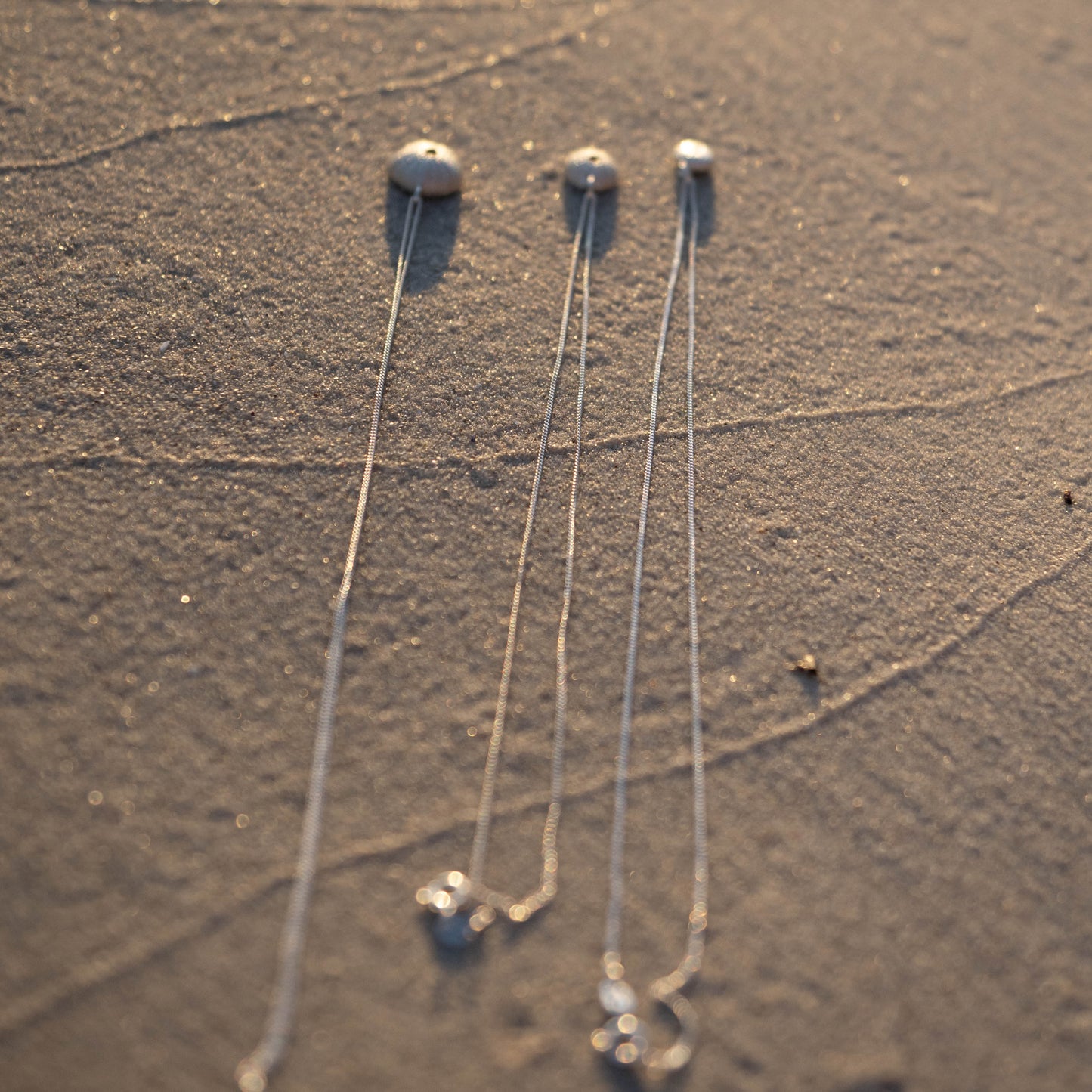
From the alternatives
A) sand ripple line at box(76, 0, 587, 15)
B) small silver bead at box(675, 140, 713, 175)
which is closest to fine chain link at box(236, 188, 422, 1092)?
small silver bead at box(675, 140, 713, 175)

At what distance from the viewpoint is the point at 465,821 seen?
202 cm

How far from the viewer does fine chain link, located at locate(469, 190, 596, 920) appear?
77.0 inches

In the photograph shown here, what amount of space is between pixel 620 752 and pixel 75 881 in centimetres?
106

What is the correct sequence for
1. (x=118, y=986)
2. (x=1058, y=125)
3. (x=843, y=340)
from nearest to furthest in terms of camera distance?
1. (x=118, y=986)
2. (x=843, y=340)
3. (x=1058, y=125)

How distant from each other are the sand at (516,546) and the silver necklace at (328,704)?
0.10ft

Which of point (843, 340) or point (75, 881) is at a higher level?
point (843, 340)

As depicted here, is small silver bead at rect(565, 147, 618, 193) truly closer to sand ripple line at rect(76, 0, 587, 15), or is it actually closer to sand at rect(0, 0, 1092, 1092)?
sand at rect(0, 0, 1092, 1092)

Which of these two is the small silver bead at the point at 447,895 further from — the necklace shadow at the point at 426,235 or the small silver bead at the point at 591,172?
the small silver bead at the point at 591,172

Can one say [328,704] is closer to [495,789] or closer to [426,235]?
[495,789]

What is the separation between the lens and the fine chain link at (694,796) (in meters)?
1.86

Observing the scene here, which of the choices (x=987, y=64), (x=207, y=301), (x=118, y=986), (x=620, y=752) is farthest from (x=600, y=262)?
(x=118, y=986)

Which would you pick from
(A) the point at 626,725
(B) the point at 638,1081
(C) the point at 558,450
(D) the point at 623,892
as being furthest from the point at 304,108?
(B) the point at 638,1081

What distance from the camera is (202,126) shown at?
120 inches

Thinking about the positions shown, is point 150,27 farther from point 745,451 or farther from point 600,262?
point 745,451
